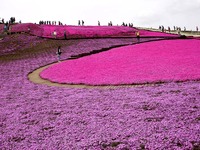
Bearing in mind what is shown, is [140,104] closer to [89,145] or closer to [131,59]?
[89,145]

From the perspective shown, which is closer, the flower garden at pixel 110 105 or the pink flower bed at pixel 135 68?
the flower garden at pixel 110 105

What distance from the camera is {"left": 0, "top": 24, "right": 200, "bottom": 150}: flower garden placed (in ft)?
40.2

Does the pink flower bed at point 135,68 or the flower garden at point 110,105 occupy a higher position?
the pink flower bed at point 135,68

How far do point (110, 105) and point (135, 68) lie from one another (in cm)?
1272

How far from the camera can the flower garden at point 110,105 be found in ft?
40.2

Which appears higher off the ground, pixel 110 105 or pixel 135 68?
pixel 135 68

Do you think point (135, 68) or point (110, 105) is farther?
point (135, 68)

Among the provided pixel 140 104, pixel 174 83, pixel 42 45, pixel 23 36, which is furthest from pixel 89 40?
pixel 140 104

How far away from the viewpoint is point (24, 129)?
1479cm

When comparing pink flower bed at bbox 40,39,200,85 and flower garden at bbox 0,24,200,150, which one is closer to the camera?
flower garden at bbox 0,24,200,150

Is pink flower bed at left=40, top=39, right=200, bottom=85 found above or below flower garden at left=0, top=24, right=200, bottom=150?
above

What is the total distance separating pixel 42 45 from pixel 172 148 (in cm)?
5045

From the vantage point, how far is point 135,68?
97.1 feet

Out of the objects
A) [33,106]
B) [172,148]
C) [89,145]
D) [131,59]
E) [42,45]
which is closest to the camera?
[172,148]
